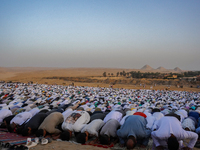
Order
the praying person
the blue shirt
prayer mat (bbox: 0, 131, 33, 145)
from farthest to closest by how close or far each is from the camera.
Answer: prayer mat (bbox: 0, 131, 33, 145)
the blue shirt
the praying person

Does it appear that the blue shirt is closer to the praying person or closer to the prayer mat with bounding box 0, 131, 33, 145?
the praying person

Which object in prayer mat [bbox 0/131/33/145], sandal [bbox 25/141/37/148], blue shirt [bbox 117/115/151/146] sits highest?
blue shirt [bbox 117/115/151/146]

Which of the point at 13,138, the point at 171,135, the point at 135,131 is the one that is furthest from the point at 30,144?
the point at 171,135

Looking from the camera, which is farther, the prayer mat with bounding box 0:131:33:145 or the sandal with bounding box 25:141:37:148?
the prayer mat with bounding box 0:131:33:145

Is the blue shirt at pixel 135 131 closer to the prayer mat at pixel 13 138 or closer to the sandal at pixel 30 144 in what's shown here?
the sandal at pixel 30 144

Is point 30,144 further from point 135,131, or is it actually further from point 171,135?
point 171,135

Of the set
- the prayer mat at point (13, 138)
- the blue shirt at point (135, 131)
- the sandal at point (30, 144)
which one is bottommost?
the prayer mat at point (13, 138)

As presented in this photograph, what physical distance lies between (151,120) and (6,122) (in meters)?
4.74

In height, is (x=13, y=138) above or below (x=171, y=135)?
below

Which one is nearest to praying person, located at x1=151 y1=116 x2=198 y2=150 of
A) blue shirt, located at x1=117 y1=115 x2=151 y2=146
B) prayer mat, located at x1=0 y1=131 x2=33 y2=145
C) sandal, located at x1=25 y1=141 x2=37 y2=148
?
blue shirt, located at x1=117 y1=115 x2=151 y2=146

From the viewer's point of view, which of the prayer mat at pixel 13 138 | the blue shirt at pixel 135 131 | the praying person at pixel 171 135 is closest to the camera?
the praying person at pixel 171 135

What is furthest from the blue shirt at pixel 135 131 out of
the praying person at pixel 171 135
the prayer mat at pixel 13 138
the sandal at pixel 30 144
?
the prayer mat at pixel 13 138

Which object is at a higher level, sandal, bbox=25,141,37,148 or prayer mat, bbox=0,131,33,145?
sandal, bbox=25,141,37,148

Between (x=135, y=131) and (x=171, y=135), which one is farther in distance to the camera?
(x=135, y=131)
